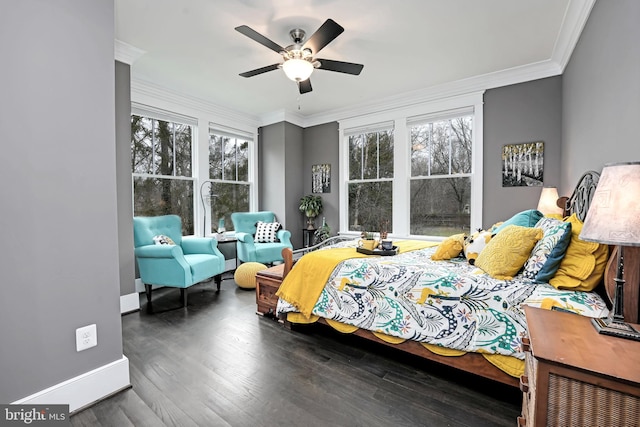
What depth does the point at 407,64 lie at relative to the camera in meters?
3.38

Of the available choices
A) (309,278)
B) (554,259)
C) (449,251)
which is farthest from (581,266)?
(309,278)

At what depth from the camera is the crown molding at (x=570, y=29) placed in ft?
7.47

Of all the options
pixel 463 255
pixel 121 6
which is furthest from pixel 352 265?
pixel 121 6

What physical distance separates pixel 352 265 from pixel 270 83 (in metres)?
2.88

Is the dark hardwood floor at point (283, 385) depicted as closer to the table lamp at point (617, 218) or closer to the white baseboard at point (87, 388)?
the white baseboard at point (87, 388)

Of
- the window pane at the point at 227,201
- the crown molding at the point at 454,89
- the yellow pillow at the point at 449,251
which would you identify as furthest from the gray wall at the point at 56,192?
the crown molding at the point at 454,89

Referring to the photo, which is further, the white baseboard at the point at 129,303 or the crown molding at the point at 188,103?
the crown molding at the point at 188,103

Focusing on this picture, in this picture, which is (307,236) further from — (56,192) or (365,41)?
(56,192)

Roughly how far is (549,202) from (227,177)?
180 inches

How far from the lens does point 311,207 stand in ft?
17.3

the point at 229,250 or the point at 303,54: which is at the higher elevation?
the point at 303,54

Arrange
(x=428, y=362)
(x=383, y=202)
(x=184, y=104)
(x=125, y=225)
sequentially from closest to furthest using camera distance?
(x=428, y=362) → (x=125, y=225) → (x=184, y=104) → (x=383, y=202)

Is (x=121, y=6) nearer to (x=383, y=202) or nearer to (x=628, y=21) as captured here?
(x=628, y=21)

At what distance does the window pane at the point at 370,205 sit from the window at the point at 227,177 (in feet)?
6.53
